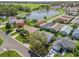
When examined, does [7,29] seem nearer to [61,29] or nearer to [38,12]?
[38,12]

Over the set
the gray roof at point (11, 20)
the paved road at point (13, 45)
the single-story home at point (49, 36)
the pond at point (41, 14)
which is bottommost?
the paved road at point (13, 45)

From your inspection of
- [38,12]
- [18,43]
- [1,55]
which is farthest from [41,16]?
[1,55]

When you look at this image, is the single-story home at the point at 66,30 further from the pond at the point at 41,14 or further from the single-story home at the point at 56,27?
the pond at the point at 41,14

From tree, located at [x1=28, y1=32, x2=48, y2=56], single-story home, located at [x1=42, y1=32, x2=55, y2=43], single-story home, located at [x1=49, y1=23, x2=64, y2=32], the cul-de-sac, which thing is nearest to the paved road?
the cul-de-sac

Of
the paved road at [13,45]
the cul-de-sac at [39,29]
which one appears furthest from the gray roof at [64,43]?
the paved road at [13,45]

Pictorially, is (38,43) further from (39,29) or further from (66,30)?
(66,30)

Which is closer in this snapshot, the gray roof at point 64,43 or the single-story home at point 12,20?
the gray roof at point 64,43

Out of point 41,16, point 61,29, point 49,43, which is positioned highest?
point 41,16
